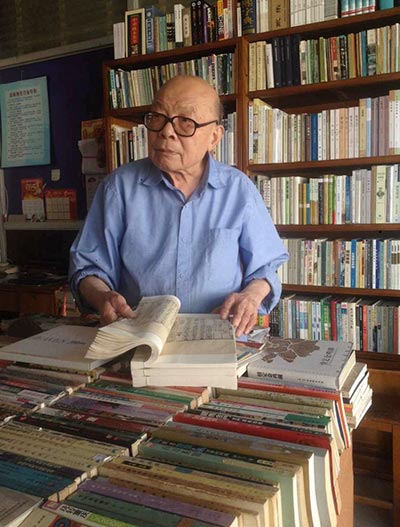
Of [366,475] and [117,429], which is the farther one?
[366,475]

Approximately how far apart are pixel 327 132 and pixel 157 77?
3.04ft

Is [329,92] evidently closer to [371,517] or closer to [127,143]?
[127,143]

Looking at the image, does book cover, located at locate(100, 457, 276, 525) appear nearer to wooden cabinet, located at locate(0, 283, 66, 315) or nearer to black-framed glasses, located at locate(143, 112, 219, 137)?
black-framed glasses, located at locate(143, 112, 219, 137)

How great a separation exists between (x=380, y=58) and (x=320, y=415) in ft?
5.84

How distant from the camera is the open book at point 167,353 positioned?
0.82 metres

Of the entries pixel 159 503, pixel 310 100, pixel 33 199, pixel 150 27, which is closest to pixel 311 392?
pixel 159 503

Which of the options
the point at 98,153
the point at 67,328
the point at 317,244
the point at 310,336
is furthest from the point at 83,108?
the point at 67,328

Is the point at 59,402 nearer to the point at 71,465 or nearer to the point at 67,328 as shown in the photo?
the point at 71,465

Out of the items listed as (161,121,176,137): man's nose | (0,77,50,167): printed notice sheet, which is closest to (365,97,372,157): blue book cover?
(161,121,176,137): man's nose

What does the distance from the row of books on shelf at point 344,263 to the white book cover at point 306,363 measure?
1.20 metres

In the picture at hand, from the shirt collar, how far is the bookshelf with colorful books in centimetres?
98

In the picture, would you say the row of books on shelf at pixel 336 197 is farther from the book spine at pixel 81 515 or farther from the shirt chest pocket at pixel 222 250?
the book spine at pixel 81 515

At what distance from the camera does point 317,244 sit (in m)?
2.27

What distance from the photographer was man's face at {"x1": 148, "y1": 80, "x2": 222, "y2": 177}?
1249mm
